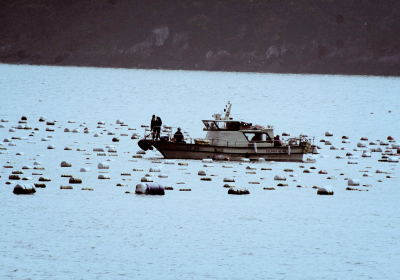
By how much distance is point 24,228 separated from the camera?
34.0m

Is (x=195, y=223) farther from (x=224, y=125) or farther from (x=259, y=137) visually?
(x=259, y=137)

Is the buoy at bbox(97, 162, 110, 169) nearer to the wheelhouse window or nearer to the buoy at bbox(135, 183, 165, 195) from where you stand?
the buoy at bbox(135, 183, 165, 195)

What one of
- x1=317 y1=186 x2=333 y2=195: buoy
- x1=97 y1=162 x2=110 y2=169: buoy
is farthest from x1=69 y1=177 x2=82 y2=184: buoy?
x1=317 y1=186 x2=333 y2=195: buoy

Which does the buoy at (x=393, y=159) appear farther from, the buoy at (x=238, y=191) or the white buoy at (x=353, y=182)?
the buoy at (x=238, y=191)

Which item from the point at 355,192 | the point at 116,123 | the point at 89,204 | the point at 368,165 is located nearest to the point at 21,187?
the point at 89,204

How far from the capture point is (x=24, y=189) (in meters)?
40.6

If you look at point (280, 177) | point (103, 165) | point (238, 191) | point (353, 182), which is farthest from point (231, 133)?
point (238, 191)

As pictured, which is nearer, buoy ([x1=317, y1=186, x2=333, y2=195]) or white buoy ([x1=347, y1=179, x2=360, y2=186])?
buoy ([x1=317, y1=186, x2=333, y2=195])

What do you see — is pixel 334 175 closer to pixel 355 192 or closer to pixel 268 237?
pixel 355 192

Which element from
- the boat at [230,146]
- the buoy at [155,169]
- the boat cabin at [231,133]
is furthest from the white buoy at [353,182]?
the boat cabin at [231,133]

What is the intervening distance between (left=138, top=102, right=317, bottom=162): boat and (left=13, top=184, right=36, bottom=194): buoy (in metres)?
17.8

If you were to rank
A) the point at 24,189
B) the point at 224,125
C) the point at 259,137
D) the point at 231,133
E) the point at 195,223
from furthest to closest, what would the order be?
the point at 259,137 → the point at 224,125 → the point at 231,133 → the point at 24,189 → the point at 195,223

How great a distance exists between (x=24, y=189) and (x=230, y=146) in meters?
21.2

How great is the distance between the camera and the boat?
190ft
